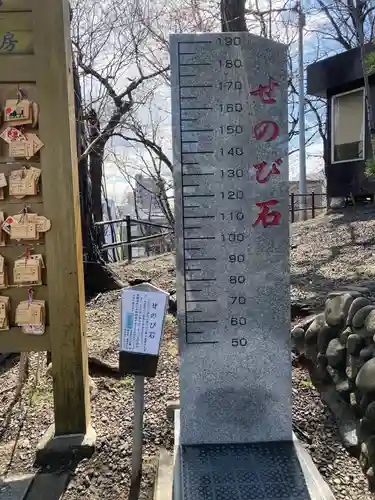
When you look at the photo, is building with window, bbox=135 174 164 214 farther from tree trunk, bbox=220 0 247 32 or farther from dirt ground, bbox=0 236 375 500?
dirt ground, bbox=0 236 375 500

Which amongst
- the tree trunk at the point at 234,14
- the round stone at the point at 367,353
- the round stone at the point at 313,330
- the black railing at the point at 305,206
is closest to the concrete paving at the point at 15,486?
the round stone at the point at 367,353

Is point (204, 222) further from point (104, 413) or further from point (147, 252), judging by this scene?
point (147, 252)

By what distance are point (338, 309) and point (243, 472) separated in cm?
162

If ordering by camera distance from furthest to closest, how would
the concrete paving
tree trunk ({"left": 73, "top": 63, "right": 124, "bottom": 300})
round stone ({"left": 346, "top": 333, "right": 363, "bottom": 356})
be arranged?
tree trunk ({"left": 73, "top": 63, "right": 124, "bottom": 300})
round stone ({"left": 346, "top": 333, "right": 363, "bottom": 356})
the concrete paving

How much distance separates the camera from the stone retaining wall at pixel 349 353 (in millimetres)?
2557

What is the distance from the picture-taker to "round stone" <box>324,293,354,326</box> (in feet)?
10.6

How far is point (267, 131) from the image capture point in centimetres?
216

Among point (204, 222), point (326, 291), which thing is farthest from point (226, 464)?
point (326, 291)

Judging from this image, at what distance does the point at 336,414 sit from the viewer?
2.96 meters

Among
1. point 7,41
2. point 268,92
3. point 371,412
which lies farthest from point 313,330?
point 7,41

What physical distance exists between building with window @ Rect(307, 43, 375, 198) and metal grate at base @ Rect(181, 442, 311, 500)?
896 centimetres

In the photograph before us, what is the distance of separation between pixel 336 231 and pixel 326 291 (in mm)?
3659

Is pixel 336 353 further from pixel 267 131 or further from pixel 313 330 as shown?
pixel 267 131

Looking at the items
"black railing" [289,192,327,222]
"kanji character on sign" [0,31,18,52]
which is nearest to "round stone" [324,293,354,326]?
"kanji character on sign" [0,31,18,52]
